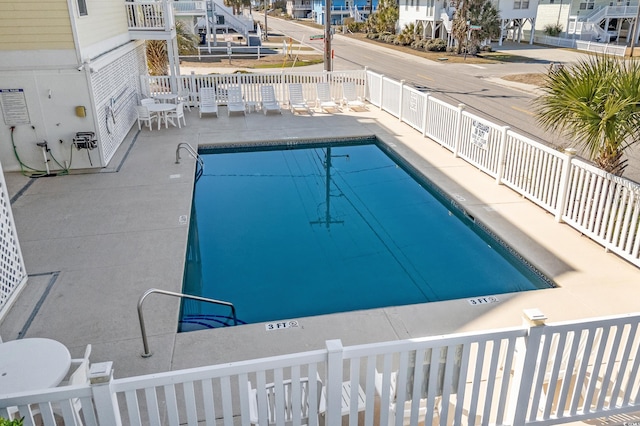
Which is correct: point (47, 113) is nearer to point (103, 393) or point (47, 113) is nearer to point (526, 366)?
point (103, 393)

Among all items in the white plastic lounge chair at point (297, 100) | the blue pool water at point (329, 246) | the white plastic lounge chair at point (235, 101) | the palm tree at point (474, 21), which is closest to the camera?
the blue pool water at point (329, 246)

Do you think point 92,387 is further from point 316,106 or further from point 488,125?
point 316,106

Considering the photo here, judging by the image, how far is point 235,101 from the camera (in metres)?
16.0

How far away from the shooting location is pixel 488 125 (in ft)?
31.6

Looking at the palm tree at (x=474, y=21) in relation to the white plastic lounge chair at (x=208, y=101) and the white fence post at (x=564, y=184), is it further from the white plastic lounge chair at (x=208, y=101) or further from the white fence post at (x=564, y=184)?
the white fence post at (x=564, y=184)

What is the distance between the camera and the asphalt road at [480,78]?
50.8 feet

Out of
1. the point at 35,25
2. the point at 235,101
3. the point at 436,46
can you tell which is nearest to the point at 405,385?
the point at 35,25

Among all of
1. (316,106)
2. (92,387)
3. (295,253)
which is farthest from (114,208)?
(316,106)

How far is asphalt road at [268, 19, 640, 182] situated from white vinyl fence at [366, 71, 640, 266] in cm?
173

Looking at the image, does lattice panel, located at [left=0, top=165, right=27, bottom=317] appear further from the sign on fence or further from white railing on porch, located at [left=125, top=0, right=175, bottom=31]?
white railing on porch, located at [left=125, top=0, right=175, bottom=31]

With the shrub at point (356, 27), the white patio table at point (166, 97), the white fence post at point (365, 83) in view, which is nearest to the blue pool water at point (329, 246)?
the white patio table at point (166, 97)

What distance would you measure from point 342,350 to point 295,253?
4764 millimetres

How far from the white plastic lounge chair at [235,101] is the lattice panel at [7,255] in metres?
10.2

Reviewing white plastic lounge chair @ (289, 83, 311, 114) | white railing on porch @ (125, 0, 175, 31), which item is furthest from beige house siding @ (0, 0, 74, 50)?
white plastic lounge chair @ (289, 83, 311, 114)
